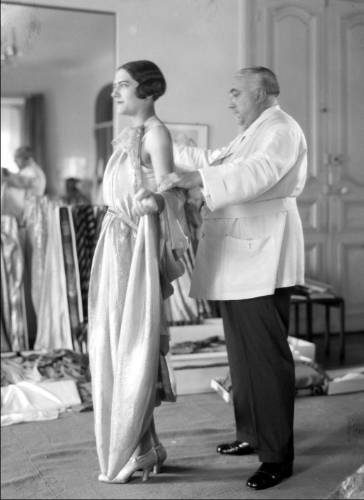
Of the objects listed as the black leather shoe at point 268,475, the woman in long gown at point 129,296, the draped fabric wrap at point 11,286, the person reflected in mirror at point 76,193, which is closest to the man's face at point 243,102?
the woman in long gown at point 129,296

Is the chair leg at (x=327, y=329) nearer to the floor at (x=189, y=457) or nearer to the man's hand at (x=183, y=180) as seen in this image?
the floor at (x=189, y=457)

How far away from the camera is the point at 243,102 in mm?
931

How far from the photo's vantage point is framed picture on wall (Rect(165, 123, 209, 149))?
909 mm

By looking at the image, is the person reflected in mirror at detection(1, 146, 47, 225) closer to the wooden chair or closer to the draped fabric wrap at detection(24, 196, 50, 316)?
the draped fabric wrap at detection(24, 196, 50, 316)

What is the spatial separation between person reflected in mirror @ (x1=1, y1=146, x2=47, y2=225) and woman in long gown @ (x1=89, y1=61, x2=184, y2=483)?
126cm

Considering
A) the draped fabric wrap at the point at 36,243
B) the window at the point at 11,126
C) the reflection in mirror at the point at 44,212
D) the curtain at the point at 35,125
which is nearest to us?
the reflection in mirror at the point at 44,212

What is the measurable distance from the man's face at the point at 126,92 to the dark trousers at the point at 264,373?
0.36 m

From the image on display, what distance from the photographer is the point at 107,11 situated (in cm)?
90

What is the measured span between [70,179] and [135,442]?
1420 millimetres

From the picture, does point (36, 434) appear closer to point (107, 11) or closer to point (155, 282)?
point (155, 282)

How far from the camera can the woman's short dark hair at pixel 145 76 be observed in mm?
895

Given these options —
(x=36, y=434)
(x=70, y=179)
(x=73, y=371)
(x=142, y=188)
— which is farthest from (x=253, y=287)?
(x=70, y=179)

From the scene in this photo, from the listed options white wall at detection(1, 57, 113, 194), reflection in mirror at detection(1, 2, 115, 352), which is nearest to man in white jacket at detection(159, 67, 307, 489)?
white wall at detection(1, 57, 113, 194)

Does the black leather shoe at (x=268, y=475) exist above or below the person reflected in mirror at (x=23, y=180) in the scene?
below
